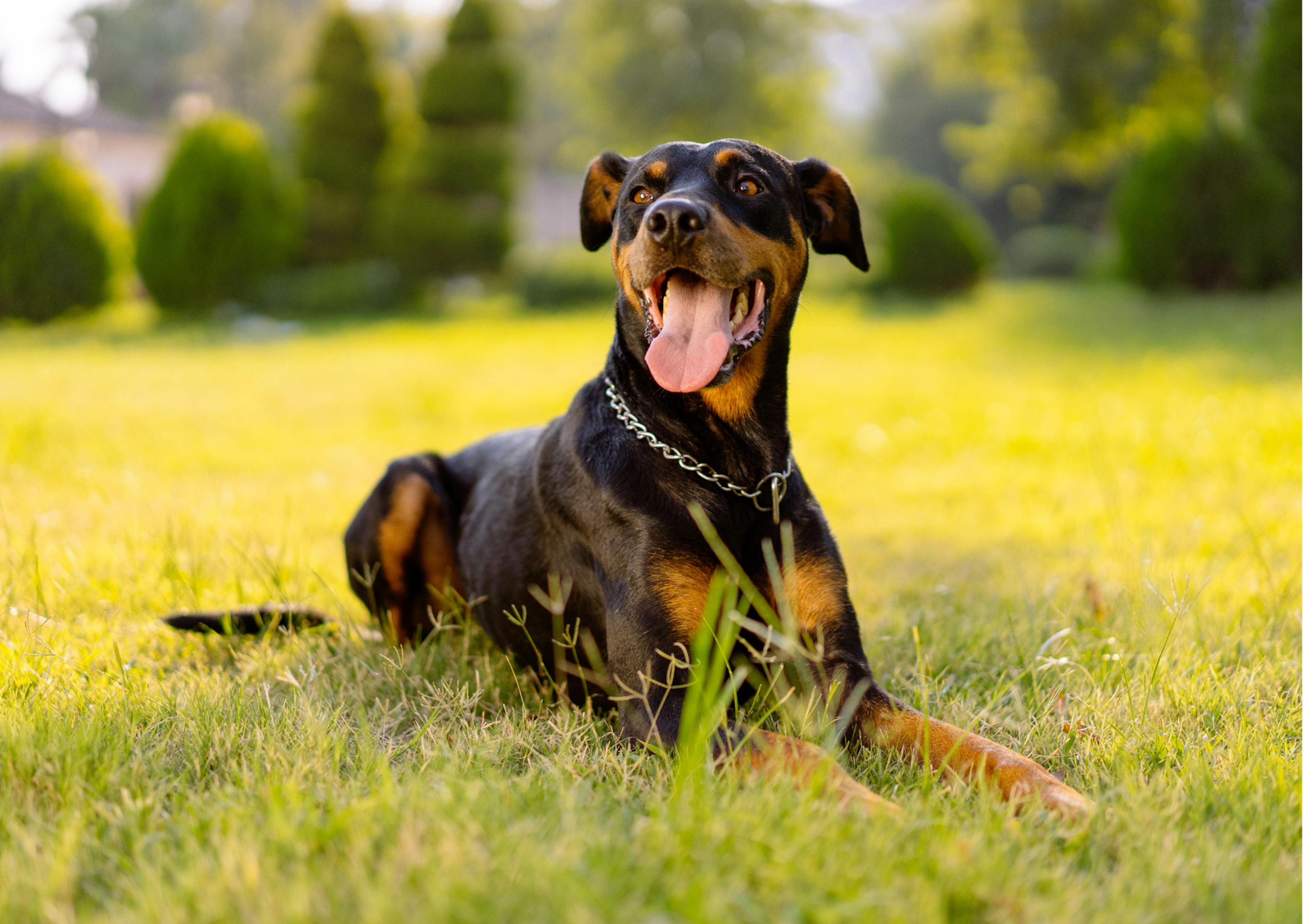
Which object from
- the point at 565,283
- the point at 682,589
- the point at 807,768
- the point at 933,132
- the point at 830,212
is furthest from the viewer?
the point at 933,132

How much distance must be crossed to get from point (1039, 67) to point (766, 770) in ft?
85.4

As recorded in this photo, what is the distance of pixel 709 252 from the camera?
113 inches

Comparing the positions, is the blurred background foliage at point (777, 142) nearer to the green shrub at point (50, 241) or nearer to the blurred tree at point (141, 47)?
the green shrub at point (50, 241)

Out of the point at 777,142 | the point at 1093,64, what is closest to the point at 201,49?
the point at 777,142

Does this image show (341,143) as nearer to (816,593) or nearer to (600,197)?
(600,197)

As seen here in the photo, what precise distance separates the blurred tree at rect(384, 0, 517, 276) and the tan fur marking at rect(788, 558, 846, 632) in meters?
19.3

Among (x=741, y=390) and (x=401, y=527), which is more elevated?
(x=741, y=390)

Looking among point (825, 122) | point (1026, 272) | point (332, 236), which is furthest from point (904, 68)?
point (332, 236)

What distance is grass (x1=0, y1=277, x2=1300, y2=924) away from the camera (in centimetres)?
174

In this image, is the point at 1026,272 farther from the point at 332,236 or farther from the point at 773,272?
the point at 773,272

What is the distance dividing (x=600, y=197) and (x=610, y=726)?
1909 mm

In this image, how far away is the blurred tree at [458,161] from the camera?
21.0 m

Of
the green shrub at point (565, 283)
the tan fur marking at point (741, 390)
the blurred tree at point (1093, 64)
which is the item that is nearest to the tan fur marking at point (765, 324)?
the tan fur marking at point (741, 390)

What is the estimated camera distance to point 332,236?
21938mm
